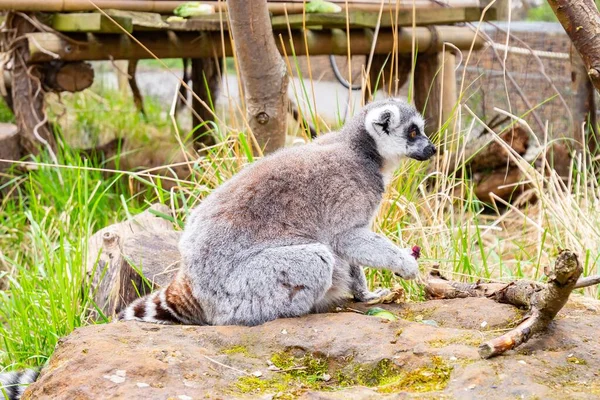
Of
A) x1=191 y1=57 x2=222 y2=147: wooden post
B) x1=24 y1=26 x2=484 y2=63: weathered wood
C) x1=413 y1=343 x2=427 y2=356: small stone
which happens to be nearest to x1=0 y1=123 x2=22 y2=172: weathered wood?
x1=24 y1=26 x2=484 y2=63: weathered wood

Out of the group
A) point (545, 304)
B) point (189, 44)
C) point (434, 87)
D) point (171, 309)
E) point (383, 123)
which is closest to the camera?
point (545, 304)

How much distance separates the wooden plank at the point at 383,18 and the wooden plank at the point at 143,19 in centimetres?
88

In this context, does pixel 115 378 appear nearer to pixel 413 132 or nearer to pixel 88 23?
pixel 413 132

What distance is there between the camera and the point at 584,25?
279cm

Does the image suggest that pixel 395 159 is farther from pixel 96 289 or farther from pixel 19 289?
pixel 19 289

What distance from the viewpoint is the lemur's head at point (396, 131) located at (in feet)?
11.9

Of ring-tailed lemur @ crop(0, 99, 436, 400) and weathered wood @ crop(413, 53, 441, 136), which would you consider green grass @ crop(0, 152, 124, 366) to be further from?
weathered wood @ crop(413, 53, 441, 136)

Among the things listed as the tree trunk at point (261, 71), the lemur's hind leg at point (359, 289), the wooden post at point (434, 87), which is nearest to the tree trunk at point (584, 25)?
the lemur's hind leg at point (359, 289)

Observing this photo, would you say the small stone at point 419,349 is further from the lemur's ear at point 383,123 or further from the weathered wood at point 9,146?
the weathered wood at point 9,146

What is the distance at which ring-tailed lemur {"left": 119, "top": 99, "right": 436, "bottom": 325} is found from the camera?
319 centimetres

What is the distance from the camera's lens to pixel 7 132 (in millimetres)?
6348

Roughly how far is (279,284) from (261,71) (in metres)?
1.50

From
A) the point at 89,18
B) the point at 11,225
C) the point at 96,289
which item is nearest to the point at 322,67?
the point at 89,18

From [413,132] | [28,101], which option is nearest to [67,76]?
[28,101]
